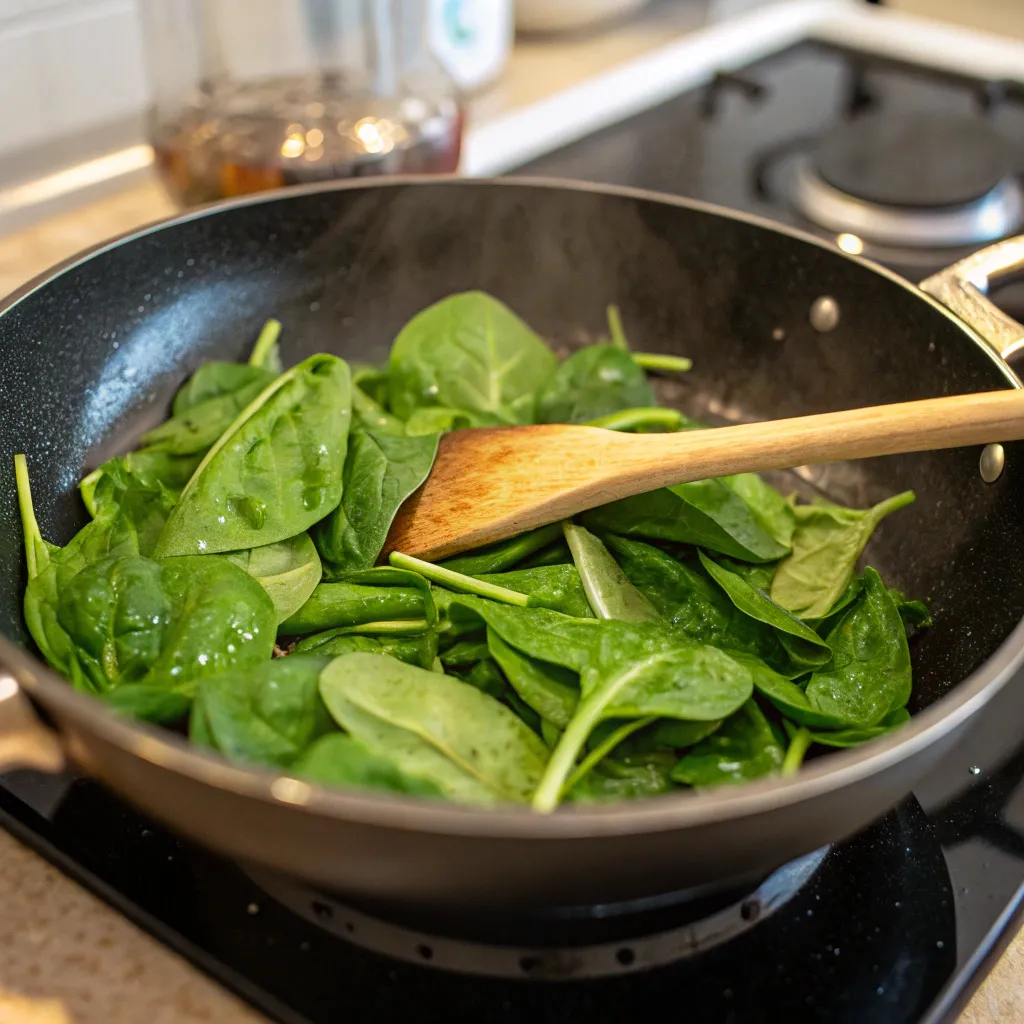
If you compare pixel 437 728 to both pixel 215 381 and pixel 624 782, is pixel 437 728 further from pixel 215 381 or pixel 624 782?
pixel 215 381

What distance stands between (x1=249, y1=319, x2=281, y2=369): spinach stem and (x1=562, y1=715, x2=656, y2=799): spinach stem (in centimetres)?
53

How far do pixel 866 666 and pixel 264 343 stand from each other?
1.96 feet

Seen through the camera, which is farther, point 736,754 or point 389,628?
point 389,628

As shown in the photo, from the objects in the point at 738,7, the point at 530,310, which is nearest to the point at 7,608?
the point at 530,310

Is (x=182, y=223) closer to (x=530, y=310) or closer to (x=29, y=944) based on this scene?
(x=530, y=310)

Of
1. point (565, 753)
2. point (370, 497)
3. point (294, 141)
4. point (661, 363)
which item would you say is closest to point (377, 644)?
point (370, 497)

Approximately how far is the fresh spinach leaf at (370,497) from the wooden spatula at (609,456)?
0.02m

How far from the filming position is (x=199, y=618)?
0.65m

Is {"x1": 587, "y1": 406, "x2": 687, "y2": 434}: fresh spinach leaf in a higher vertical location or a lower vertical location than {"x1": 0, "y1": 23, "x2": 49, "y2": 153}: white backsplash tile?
lower

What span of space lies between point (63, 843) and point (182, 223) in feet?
1.75

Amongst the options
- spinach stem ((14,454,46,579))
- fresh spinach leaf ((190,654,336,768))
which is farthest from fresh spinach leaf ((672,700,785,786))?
spinach stem ((14,454,46,579))

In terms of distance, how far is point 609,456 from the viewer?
0.79 m

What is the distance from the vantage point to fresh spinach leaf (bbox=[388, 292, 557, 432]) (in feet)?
3.23

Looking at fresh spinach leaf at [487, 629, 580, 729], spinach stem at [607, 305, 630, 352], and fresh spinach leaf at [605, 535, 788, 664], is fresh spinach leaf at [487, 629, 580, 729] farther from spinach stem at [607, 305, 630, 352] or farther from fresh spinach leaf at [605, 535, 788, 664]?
spinach stem at [607, 305, 630, 352]
